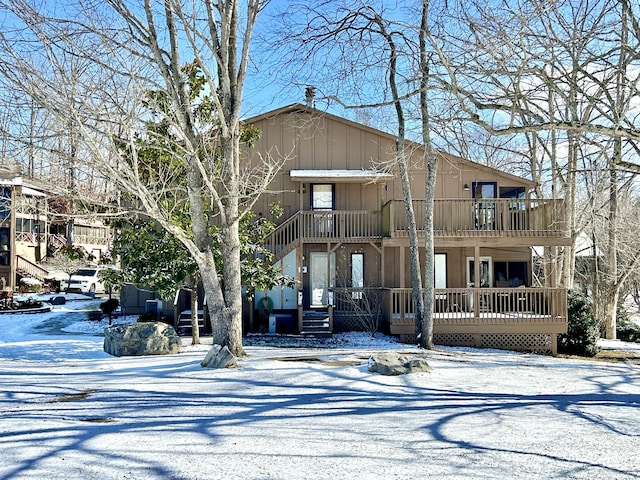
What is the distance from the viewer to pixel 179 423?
686 centimetres

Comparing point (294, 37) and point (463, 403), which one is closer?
point (463, 403)

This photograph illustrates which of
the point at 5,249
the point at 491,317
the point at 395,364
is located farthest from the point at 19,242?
the point at 395,364

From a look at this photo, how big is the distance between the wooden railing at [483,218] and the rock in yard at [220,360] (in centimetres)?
911

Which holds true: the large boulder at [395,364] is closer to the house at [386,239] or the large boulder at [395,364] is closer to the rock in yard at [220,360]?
the rock in yard at [220,360]

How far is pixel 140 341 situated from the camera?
42.3 ft

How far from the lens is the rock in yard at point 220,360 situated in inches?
424

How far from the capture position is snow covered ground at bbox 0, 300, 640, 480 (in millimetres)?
5383

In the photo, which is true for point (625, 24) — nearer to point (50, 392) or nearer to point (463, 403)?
point (463, 403)

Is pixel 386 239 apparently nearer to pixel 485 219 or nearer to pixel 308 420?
pixel 485 219

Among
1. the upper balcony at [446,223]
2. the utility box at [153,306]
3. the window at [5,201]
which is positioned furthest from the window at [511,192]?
the window at [5,201]

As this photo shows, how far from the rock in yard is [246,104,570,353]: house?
731 cm

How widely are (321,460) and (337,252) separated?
15816 millimetres

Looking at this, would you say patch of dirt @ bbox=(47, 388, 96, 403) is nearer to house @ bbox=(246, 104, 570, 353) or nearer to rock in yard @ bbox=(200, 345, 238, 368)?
rock in yard @ bbox=(200, 345, 238, 368)

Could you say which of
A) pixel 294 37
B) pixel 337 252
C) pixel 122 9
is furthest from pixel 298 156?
pixel 122 9
